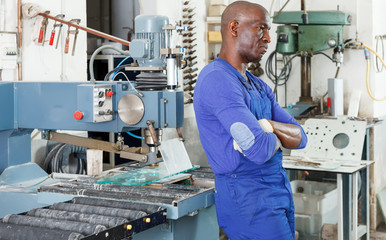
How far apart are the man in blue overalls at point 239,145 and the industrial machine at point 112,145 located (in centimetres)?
15

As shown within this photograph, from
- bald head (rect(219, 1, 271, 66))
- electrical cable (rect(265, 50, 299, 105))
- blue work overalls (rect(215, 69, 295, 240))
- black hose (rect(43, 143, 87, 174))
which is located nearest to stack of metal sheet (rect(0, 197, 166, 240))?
blue work overalls (rect(215, 69, 295, 240))

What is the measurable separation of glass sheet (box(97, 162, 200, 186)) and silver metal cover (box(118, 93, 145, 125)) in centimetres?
22

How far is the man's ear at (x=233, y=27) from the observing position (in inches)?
67.8

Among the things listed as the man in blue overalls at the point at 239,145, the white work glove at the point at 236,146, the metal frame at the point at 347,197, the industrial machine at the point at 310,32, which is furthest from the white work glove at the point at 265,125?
the industrial machine at the point at 310,32

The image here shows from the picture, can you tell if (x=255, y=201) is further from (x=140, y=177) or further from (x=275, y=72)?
(x=275, y=72)

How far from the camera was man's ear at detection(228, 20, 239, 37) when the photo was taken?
67.8 inches

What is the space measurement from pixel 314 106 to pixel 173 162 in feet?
7.37

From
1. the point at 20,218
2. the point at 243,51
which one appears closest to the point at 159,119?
the point at 243,51

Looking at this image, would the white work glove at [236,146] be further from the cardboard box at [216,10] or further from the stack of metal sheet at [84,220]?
the cardboard box at [216,10]

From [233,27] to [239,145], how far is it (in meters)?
0.38

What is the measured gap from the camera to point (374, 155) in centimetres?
396

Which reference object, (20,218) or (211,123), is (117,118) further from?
(20,218)

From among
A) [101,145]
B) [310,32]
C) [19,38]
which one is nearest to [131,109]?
[101,145]

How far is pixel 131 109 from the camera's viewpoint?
1.89 meters
